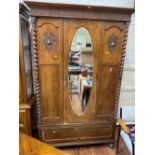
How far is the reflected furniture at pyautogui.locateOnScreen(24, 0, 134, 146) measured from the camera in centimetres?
187

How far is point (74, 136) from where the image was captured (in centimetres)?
226

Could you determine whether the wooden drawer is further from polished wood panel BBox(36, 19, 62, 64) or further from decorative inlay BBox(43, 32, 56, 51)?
decorative inlay BBox(43, 32, 56, 51)

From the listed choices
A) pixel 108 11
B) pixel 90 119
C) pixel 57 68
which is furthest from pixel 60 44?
pixel 90 119

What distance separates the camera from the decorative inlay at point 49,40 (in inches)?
74.5

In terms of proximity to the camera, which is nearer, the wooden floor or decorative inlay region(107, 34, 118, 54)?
decorative inlay region(107, 34, 118, 54)

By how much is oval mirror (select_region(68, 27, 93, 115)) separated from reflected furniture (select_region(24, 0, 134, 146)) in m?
0.05

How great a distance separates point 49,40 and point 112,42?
2.63ft

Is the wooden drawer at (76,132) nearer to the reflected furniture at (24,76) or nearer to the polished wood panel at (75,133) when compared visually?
the polished wood panel at (75,133)

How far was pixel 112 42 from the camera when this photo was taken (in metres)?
2.03

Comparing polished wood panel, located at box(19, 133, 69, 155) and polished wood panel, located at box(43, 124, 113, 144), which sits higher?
polished wood panel, located at box(19, 133, 69, 155)

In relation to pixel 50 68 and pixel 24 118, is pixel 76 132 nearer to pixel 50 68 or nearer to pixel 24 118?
pixel 24 118

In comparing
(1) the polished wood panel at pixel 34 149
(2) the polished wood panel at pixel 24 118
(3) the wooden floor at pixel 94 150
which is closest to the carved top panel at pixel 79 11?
(2) the polished wood panel at pixel 24 118

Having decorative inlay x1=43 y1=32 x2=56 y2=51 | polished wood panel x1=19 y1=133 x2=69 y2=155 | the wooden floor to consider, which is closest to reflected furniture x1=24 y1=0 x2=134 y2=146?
decorative inlay x1=43 y1=32 x2=56 y2=51

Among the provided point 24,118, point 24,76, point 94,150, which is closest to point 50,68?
point 24,76
